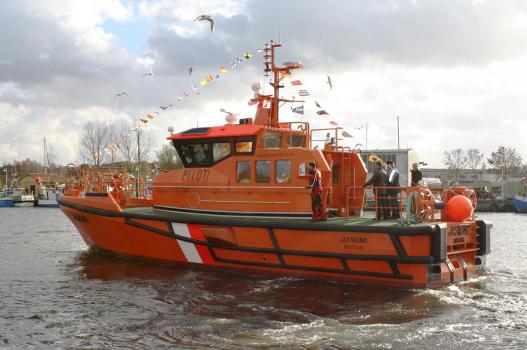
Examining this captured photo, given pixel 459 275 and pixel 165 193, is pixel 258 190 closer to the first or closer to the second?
pixel 165 193

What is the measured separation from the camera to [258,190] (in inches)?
448

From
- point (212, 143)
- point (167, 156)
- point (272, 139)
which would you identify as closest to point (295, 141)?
point (272, 139)

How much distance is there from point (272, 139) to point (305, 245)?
250 cm

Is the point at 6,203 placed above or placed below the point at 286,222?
below

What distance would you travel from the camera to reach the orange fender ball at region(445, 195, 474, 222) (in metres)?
10.9

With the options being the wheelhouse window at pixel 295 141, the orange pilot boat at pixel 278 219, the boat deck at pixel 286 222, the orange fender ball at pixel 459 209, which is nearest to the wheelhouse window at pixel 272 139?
the orange pilot boat at pixel 278 219

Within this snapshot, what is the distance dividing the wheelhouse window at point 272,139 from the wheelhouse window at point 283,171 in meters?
0.62

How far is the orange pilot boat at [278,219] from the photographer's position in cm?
987

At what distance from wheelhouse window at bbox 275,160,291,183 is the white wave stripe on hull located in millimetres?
2203

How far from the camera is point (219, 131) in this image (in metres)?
11.9

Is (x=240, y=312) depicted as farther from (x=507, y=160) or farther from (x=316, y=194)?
(x=507, y=160)

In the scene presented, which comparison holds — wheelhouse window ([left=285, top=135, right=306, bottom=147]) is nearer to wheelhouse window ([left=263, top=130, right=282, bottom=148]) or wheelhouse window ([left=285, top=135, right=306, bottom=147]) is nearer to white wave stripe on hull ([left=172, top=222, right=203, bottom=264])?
wheelhouse window ([left=263, top=130, right=282, bottom=148])

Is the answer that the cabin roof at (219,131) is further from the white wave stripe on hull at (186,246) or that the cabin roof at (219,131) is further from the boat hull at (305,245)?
the white wave stripe on hull at (186,246)

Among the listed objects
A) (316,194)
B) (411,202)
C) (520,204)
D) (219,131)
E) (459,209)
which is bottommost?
(520,204)
